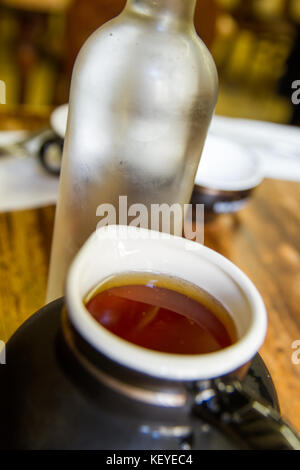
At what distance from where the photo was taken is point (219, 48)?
457cm

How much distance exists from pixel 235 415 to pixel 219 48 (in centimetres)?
475

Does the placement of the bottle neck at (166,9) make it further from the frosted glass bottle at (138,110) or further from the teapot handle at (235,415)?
the teapot handle at (235,415)

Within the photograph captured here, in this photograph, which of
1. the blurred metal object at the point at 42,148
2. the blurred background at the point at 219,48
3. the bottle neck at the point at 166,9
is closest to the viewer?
the bottle neck at the point at 166,9

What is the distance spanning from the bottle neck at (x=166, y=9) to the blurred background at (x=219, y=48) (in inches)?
45.2

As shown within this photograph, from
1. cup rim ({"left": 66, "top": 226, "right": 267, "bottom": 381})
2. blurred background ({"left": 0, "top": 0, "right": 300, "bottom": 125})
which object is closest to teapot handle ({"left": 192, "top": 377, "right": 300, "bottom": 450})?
cup rim ({"left": 66, "top": 226, "right": 267, "bottom": 381})

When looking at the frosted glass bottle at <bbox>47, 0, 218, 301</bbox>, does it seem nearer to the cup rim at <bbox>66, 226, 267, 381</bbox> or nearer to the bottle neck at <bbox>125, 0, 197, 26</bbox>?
the bottle neck at <bbox>125, 0, 197, 26</bbox>

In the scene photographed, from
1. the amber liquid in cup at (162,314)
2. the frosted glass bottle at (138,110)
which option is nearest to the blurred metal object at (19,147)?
the frosted glass bottle at (138,110)

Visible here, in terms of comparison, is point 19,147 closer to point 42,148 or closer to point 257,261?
point 42,148

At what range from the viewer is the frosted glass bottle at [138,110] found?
0.37 meters

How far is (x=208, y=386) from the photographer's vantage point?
24 cm

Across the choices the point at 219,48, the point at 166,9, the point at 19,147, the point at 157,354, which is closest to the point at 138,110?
the point at 166,9

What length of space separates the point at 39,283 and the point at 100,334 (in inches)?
12.8

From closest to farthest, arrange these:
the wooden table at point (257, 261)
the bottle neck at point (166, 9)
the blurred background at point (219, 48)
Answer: the bottle neck at point (166, 9)
the wooden table at point (257, 261)
the blurred background at point (219, 48)
